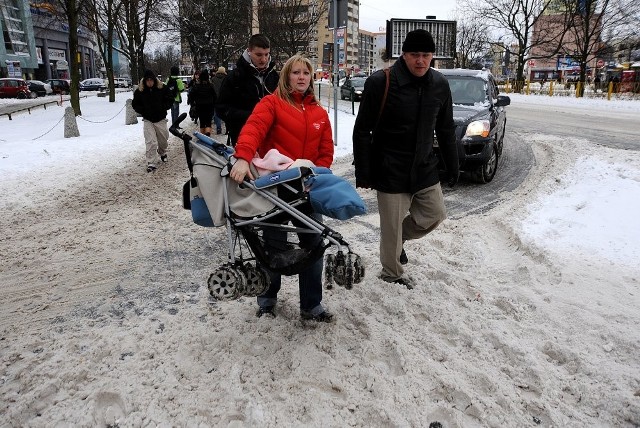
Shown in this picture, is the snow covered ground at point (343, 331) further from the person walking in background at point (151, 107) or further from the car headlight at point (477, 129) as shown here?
the person walking in background at point (151, 107)

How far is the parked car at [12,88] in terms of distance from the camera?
41.1m

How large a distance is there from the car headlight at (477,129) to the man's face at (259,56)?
4283 millimetres

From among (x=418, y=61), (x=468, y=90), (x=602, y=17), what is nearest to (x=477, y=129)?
(x=468, y=90)

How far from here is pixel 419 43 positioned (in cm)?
367

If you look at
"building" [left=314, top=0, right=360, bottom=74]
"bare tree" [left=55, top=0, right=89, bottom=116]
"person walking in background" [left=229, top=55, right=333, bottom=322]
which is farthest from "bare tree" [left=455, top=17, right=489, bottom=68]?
"person walking in background" [left=229, top=55, right=333, bottom=322]

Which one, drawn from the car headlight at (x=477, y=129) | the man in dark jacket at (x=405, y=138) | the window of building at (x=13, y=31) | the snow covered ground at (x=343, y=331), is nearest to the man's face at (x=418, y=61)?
the man in dark jacket at (x=405, y=138)

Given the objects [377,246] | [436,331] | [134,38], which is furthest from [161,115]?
[134,38]

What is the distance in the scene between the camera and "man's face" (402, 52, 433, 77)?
369 centimetres

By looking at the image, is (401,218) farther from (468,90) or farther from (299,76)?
(468,90)

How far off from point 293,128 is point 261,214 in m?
0.69

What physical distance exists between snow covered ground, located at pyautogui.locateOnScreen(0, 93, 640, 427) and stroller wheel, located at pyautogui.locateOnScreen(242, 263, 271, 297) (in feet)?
1.46

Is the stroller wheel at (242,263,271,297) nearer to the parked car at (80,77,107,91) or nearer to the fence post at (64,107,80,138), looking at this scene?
the fence post at (64,107,80,138)

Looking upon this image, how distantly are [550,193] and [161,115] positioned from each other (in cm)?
743

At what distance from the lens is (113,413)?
8.93ft
